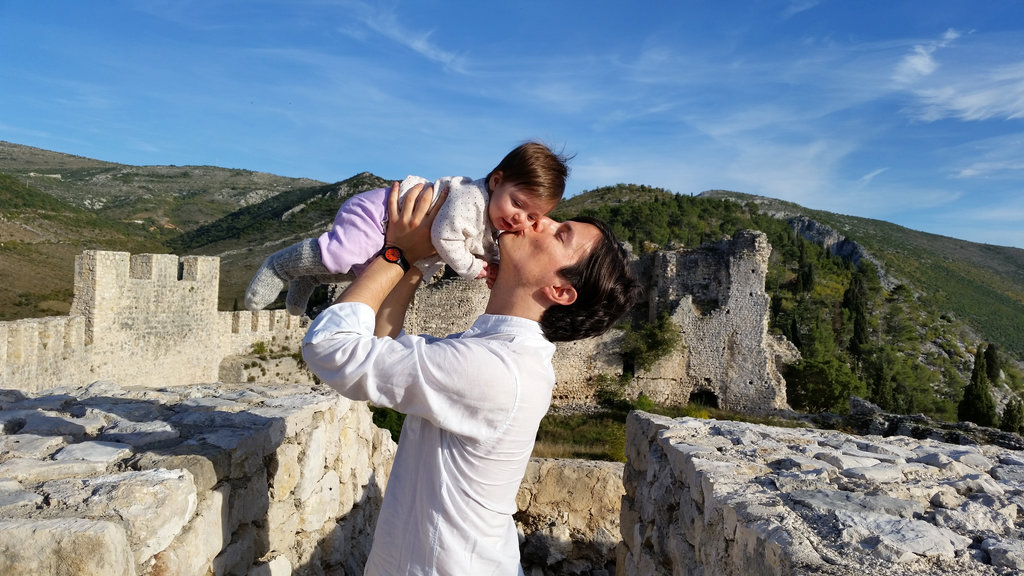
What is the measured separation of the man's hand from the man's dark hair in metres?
0.45

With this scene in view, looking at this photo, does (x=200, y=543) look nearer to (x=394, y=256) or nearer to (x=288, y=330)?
(x=394, y=256)

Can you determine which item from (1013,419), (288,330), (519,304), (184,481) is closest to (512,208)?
(519,304)

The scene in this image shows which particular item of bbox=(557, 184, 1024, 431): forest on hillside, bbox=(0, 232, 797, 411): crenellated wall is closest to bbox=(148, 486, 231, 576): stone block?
bbox=(0, 232, 797, 411): crenellated wall

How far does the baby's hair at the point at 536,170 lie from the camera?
7.12ft

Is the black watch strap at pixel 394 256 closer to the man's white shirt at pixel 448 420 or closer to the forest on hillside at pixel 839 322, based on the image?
the man's white shirt at pixel 448 420

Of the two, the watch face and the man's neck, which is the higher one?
the watch face

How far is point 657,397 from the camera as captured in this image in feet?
64.6

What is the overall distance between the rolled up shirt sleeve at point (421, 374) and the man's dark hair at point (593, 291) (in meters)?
0.32

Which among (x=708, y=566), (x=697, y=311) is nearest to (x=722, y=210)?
(x=697, y=311)

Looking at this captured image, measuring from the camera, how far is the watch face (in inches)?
82.1

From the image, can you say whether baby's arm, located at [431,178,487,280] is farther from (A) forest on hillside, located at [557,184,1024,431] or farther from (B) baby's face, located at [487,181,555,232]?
(A) forest on hillside, located at [557,184,1024,431]

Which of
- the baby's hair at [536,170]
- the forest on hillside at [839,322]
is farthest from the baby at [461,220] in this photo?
the forest on hillside at [839,322]

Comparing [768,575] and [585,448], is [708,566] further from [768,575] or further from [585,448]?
[585,448]

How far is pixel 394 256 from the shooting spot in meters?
2.09
